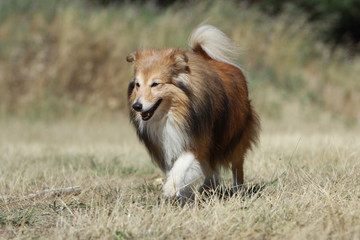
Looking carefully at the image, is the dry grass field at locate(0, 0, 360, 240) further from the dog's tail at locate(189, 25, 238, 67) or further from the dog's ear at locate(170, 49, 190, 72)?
the dog's tail at locate(189, 25, 238, 67)

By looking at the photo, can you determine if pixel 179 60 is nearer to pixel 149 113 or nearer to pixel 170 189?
pixel 149 113

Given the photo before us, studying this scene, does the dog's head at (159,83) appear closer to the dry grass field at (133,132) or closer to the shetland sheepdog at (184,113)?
the shetland sheepdog at (184,113)

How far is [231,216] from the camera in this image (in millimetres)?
2980

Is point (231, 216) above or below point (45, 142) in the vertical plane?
above

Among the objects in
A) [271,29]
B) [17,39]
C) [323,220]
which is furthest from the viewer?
[271,29]

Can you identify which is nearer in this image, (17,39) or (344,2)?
(17,39)

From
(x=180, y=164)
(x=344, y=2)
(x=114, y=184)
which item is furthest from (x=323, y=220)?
(x=344, y=2)

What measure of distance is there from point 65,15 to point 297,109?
217 inches

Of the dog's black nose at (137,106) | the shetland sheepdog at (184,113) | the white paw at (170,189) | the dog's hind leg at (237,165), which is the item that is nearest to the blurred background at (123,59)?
the dog's hind leg at (237,165)

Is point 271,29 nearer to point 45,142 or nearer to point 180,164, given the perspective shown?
point 45,142

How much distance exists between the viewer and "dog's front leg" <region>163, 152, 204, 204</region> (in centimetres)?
372

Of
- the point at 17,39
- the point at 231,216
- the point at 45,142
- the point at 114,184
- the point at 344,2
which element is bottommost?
the point at 45,142

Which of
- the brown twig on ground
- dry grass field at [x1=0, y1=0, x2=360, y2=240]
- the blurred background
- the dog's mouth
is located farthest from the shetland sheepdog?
the blurred background

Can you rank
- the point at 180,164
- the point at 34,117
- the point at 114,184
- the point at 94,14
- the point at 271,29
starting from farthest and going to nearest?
the point at 271,29, the point at 94,14, the point at 34,117, the point at 114,184, the point at 180,164
